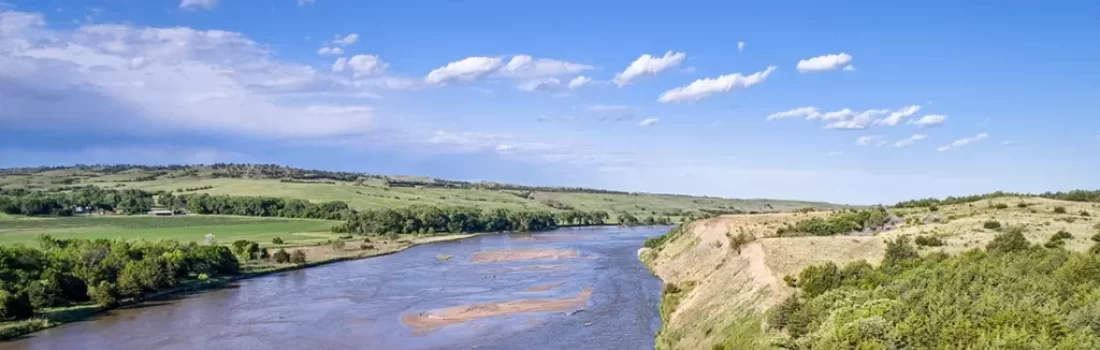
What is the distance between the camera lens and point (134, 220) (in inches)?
5305

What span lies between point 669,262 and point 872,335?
55549mm

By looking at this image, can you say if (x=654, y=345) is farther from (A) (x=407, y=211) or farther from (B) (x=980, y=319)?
(A) (x=407, y=211)

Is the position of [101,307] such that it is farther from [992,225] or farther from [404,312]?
[992,225]

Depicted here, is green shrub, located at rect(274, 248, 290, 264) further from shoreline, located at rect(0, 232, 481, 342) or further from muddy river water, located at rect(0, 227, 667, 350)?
muddy river water, located at rect(0, 227, 667, 350)

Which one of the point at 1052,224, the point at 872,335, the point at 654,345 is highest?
the point at 1052,224

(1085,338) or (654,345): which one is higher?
(1085,338)

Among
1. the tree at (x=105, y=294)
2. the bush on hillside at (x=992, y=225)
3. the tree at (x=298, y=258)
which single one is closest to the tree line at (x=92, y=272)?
the tree at (x=105, y=294)

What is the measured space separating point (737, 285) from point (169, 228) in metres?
110

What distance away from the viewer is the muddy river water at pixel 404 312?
45969 mm

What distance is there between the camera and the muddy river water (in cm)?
4597

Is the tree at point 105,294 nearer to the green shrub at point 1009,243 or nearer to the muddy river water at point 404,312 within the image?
the muddy river water at point 404,312

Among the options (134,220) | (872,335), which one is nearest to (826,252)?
(872,335)

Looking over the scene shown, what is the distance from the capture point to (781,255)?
145 feet

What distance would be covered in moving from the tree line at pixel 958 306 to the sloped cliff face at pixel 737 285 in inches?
89.3
